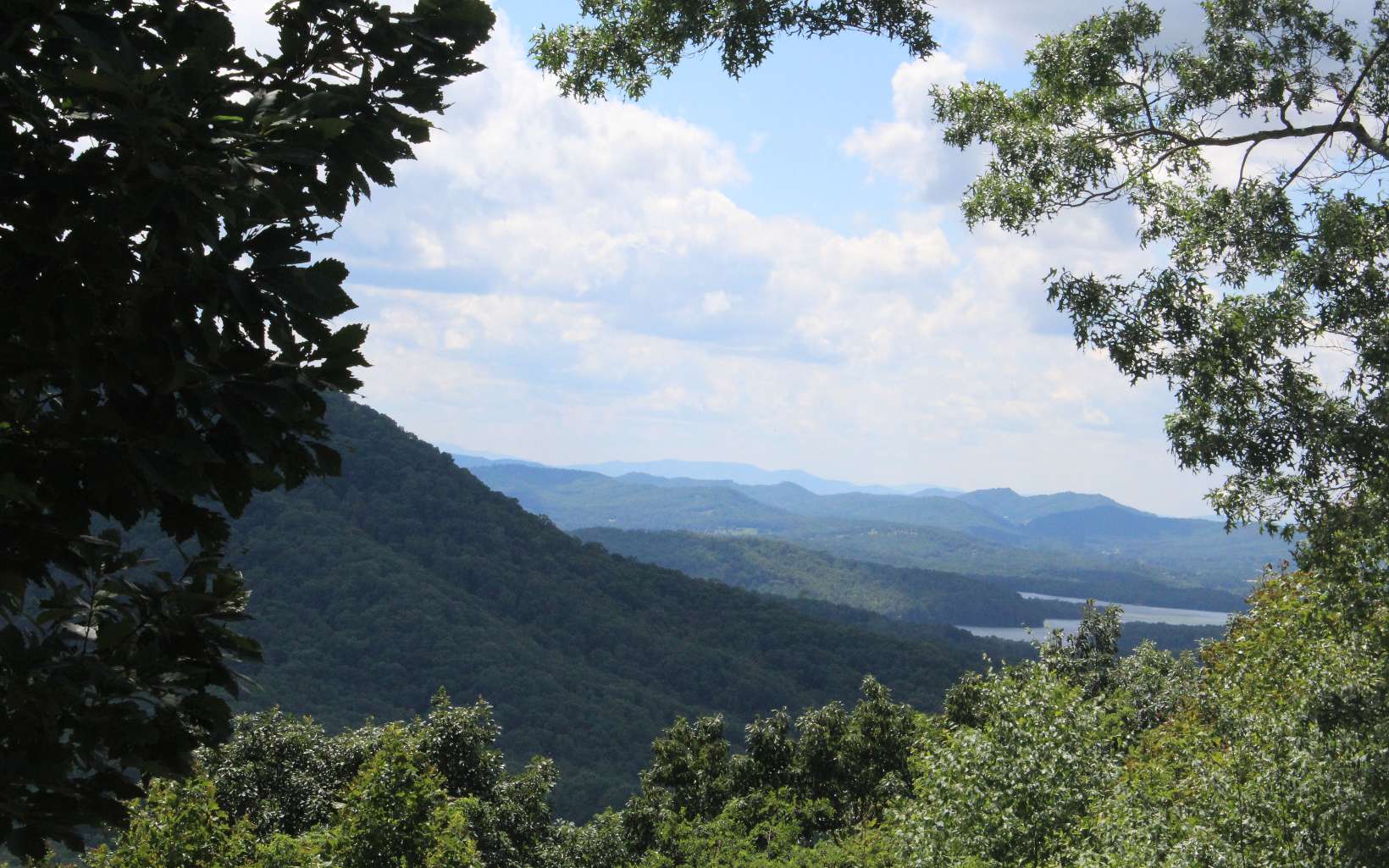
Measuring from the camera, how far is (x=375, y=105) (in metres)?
2.91

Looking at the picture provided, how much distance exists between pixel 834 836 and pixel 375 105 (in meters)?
27.2

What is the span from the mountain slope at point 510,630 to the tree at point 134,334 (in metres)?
68.7

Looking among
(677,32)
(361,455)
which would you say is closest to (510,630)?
(361,455)

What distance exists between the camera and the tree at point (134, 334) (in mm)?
2305

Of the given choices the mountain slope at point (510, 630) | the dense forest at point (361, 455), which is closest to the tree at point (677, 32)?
the dense forest at point (361, 455)

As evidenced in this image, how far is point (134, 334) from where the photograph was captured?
2.35 metres

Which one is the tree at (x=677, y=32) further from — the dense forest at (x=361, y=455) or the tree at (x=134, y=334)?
the tree at (x=134, y=334)

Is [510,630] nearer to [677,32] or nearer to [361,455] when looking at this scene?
[361,455]

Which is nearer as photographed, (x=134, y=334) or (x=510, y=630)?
(x=134, y=334)

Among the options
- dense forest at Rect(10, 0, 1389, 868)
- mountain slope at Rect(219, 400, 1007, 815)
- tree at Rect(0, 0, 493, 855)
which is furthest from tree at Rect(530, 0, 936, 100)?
mountain slope at Rect(219, 400, 1007, 815)

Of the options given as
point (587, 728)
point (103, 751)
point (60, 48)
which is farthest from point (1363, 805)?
point (587, 728)

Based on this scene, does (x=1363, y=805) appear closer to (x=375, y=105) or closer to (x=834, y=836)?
(x=375, y=105)

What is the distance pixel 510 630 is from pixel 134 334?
107274 mm

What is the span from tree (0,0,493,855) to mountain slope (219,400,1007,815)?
68737 millimetres
